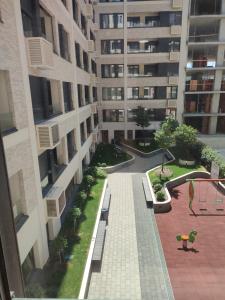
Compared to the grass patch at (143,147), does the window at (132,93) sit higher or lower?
higher

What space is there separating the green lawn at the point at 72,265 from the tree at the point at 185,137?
446 inches

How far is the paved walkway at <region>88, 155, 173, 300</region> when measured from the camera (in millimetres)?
9031

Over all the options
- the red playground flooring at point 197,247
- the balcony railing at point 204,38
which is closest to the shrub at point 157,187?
the red playground flooring at point 197,247

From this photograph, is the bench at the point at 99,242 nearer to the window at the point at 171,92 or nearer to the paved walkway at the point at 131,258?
the paved walkway at the point at 131,258

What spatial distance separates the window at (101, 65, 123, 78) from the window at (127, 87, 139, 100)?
2.10 metres

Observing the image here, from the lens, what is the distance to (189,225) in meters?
13.6

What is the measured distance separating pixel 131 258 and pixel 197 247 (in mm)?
3343

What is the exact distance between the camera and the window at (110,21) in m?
27.5

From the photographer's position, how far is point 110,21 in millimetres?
27703

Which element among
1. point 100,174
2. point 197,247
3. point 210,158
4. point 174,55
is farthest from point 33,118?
point 174,55

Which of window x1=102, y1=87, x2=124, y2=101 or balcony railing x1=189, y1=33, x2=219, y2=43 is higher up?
balcony railing x1=189, y1=33, x2=219, y2=43

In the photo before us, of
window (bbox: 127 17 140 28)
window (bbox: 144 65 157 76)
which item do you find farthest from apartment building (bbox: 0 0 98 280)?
window (bbox: 144 65 157 76)

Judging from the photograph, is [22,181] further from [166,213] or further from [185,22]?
[185,22]

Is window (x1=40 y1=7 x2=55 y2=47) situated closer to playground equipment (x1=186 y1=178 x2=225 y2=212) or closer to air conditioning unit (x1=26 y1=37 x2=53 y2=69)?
air conditioning unit (x1=26 y1=37 x2=53 y2=69)
